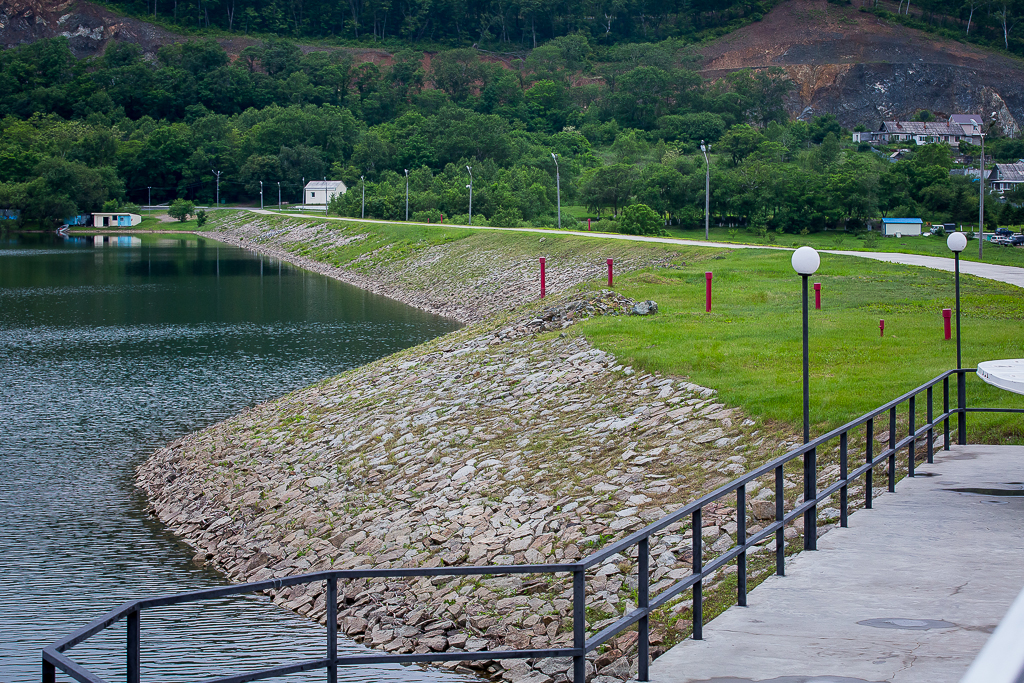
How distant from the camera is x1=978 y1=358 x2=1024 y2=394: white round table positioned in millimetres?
9734

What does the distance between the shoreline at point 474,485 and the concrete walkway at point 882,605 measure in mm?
1964

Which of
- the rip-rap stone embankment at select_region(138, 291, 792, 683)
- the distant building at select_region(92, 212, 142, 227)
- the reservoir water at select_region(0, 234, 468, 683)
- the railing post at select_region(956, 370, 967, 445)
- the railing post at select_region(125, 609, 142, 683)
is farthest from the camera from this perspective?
the distant building at select_region(92, 212, 142, 227)

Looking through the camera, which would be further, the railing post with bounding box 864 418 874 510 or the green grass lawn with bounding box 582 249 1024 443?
the green grass lawn with bounding box 582 249 1024 443

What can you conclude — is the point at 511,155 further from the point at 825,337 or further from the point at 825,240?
the point at 825,337

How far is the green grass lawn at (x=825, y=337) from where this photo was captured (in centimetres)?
1617

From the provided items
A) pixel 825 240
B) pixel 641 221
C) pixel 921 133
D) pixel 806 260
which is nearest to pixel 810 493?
pixel 806 260

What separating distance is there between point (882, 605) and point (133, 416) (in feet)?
76.6

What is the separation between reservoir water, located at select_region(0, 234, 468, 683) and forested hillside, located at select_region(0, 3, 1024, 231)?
30.6 m

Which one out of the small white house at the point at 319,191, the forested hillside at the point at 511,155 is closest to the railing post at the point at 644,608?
the forested hillside at the point at 511,155

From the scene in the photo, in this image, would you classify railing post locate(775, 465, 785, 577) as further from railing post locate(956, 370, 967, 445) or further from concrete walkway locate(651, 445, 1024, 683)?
railing post locate(956, 370, 967, 445)

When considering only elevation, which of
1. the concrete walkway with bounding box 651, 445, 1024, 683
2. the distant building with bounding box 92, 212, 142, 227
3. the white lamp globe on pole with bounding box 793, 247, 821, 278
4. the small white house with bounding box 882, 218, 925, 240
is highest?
the distant building with bounding box 92, 212, 142, 227

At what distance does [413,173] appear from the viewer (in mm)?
115062

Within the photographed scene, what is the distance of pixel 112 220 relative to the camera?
447 feet

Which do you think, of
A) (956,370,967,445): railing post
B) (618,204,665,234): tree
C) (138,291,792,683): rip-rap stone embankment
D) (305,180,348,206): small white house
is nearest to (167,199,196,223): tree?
(305,180,348,206): small white house
